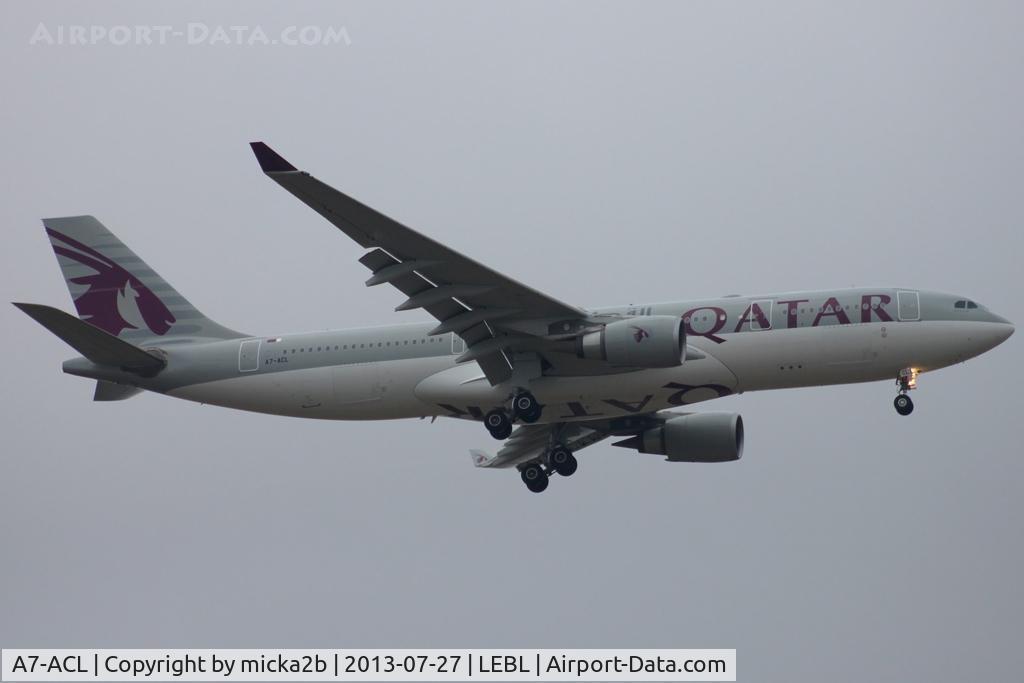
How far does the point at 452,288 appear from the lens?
36.5m

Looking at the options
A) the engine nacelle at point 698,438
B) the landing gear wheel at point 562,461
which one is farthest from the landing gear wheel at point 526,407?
the engine nacelle at point 698,438

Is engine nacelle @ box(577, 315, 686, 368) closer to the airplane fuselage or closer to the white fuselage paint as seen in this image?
the airplane fuselage

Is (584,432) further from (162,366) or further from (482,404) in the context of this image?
(162,366)

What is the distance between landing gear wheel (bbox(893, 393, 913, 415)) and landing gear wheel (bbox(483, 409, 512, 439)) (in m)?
10.3

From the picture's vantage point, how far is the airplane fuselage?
3678cm

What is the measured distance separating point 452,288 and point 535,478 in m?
8.52

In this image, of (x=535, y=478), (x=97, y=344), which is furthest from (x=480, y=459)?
(x=97, y=344)

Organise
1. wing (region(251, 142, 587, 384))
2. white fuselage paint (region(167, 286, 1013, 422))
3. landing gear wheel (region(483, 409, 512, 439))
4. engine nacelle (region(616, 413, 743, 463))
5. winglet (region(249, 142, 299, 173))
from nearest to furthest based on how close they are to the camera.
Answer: winglet (region(249, 142, 299, 173)) < wing (region(251, 142, 587, 384)) < white fuselage paint (region(167, 286, 1013, 422)) < landing gear wheel (region(483, 409, 512, 439)) < engine nacelle (region(616, 413, 743, 463))

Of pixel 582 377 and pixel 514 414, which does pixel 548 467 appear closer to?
pixel 514 414

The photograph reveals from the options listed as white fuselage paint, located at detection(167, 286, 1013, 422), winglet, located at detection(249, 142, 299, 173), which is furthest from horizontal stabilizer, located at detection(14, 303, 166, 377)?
winglet, located at detection(249, 142, 299, 173)

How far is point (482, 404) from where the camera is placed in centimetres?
3919

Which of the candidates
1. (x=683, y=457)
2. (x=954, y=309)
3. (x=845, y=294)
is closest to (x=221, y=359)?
(x=683, y=457)

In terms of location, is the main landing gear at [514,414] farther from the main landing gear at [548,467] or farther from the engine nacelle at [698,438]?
the engine nacelle at [698,438]

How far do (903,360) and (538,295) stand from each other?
381 inches
